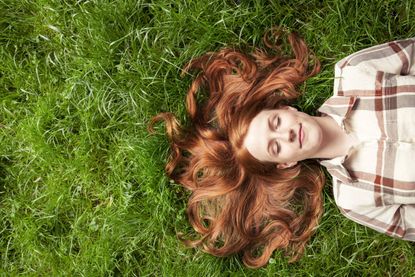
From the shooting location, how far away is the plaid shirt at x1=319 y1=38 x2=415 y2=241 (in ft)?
10.3

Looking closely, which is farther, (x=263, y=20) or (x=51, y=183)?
(x=51, y=183)

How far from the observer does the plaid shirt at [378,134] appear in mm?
3131

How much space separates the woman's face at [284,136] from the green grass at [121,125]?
58cm

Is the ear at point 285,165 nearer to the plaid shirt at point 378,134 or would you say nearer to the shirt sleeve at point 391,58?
the plaid shirt at point 378,134

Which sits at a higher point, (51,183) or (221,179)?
(221,179)

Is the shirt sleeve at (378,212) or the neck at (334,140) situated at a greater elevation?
the neck at (334,140)

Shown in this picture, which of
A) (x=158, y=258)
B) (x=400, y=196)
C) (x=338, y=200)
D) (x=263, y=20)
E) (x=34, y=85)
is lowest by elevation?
(x=158, y=258)

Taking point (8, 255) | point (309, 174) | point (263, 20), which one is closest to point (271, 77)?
point (263, 20)

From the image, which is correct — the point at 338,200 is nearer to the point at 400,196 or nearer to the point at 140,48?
the point at 400,196

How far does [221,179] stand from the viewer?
3.71 m

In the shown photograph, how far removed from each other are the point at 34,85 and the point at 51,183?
2.68 ft

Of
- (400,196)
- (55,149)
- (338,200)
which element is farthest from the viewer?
(55,149)

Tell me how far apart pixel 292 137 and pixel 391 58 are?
88 cm

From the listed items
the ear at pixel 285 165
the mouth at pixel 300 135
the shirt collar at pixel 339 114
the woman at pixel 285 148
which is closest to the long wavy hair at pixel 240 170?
the woman at pixel 285 148
